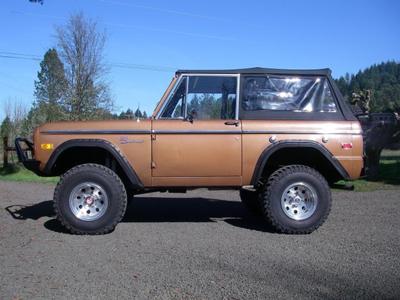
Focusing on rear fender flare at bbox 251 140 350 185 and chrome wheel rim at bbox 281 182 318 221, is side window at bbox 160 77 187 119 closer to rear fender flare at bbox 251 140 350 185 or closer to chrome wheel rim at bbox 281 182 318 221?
rear fender flare at bbox 251 140 350 185

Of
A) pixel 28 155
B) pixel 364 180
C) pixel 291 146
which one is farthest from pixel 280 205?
pixel 364 180

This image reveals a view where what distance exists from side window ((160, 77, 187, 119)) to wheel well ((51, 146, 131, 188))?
100 cm

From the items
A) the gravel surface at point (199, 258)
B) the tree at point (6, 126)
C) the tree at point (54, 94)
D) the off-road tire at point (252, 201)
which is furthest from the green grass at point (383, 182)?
the tree at point (6, 126)

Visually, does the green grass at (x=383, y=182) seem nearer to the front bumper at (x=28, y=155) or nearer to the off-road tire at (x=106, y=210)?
the off-road tire at (x=106, y=210)

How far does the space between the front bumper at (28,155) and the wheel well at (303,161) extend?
10.5 feet

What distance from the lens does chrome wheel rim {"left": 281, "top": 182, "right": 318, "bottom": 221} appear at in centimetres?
693

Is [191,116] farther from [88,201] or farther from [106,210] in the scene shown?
[88,201]

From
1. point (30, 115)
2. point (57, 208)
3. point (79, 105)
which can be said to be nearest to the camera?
point (57, 208)

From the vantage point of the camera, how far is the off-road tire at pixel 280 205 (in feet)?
22.5

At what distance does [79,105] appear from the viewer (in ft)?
79.6

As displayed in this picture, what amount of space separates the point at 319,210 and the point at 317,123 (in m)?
1.19

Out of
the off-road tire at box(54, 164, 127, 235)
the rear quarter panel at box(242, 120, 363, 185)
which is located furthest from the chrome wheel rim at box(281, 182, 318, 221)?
the off-road tire at box(54, 164, 127, 235)

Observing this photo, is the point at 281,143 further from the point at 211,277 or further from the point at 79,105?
the point at 79,105

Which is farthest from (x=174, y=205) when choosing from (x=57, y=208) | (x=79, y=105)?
(x=79, y=105)
